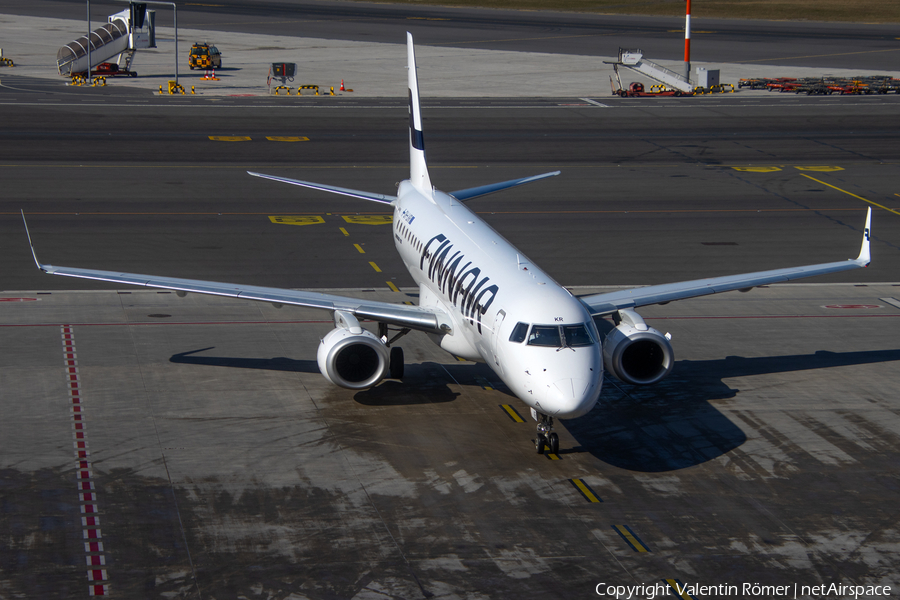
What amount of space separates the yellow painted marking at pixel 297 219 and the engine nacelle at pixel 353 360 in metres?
22.7

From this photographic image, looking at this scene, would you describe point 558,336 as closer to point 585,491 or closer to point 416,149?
point 585,491

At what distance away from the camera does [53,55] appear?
346 feet

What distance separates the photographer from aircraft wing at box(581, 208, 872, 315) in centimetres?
2875

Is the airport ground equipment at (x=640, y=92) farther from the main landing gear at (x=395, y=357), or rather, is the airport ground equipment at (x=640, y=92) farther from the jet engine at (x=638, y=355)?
the jet engine at (x=638, y=355)

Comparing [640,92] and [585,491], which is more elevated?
[640,92]

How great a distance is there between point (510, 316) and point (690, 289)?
8015 millimetres

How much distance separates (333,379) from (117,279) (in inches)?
261

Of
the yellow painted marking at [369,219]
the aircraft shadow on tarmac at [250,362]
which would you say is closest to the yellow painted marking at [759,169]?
the yellow painted marking at [369,219]

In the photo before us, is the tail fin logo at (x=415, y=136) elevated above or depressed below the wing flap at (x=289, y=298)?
above

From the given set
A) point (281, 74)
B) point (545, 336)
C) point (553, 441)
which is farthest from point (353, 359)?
point (281, 74)

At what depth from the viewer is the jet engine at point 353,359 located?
2662 cm

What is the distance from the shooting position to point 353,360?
26.9m

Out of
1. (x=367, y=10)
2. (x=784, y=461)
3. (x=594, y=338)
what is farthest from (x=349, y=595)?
(x=367, y=10)

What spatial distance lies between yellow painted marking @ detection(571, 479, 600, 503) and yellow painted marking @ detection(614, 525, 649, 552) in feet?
4.21
